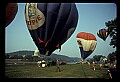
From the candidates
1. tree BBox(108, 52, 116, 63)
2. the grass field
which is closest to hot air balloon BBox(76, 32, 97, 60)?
tree BBox(108, 52, 116, 63)

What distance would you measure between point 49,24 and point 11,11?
1189 mm

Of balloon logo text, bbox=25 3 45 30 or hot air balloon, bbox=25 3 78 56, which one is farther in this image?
balloon logo text, bbox=25 3 45 30

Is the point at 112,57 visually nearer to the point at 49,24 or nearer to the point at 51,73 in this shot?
the point at 51,73

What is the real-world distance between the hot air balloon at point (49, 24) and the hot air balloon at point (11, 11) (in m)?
0.41

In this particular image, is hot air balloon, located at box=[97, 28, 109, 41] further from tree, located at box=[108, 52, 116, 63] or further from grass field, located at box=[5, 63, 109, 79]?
grass field, located at box=[5, 63, 109, 79]

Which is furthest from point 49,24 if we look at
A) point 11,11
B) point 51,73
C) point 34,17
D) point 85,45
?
point 85,45

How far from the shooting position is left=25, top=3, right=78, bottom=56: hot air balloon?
26.6ft

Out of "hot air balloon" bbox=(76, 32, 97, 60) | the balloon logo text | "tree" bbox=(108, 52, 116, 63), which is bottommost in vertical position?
"tree" bbox=(108, 52, 116, 63)

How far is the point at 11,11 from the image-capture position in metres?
7.97

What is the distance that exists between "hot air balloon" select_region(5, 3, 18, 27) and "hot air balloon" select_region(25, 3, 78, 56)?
1.34 ft

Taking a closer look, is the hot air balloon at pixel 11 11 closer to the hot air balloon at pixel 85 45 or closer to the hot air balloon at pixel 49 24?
the hot air balloon at pixel 49 24

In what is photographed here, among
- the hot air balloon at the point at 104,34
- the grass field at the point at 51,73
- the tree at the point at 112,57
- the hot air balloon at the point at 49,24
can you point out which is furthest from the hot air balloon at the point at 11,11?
the tree at the point at 112,57

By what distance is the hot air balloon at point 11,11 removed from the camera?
732cm
